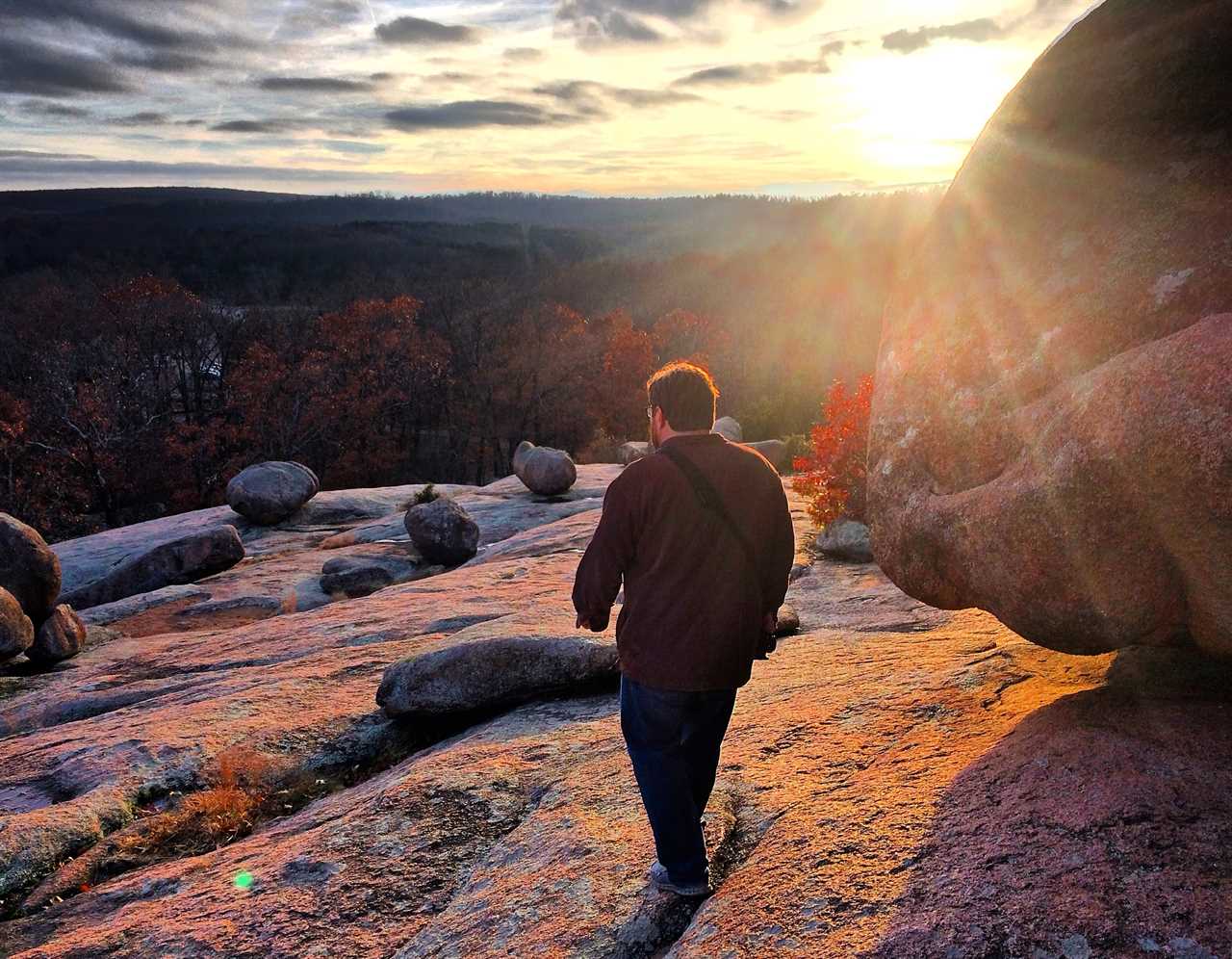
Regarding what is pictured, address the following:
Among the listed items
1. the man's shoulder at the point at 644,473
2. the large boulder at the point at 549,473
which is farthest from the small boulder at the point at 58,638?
the man's shoulder at the point at 644,473

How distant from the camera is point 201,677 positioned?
1043cm

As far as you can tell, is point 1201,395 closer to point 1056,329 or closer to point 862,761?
point 1056,329

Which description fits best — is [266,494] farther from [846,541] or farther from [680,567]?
[680,567]

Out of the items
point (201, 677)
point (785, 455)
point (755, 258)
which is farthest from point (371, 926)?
point (755, 258)

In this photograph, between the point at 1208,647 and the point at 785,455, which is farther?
the point at 785,455

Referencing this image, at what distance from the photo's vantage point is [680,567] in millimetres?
3611

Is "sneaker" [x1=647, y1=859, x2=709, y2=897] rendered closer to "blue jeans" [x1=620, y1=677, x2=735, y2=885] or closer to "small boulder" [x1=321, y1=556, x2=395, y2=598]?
"blue jeans" [x1=620, y1=677, x2=735, y2=885]

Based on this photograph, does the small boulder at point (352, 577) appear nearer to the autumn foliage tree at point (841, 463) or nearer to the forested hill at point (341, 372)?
the autumn foliage tree at point (841, 463)

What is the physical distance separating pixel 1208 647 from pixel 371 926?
4.53 meters

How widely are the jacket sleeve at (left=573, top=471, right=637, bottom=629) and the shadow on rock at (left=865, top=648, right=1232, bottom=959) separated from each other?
168 cm

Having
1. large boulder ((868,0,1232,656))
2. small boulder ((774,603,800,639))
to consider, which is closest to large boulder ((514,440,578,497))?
small boulder ((774,603,800,639))

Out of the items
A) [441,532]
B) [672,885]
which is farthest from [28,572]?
[672,885]

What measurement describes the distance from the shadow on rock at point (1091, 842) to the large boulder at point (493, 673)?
4310 millimetres

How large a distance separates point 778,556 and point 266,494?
22.5 meters
